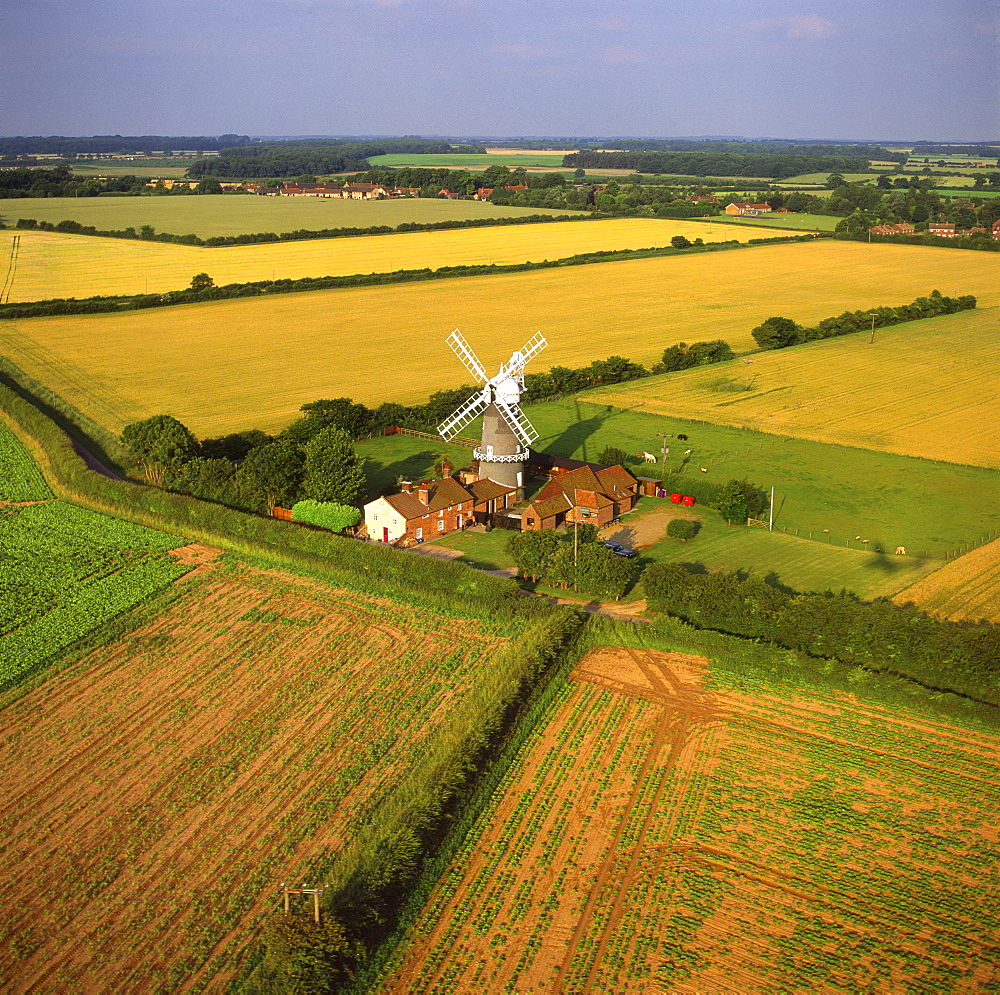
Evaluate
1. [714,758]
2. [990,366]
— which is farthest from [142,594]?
[990,366]

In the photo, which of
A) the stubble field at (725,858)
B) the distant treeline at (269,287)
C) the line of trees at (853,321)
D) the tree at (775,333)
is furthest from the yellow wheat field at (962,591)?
the distant treeline at (269,287)

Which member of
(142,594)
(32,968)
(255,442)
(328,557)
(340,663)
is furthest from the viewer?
(255,442)

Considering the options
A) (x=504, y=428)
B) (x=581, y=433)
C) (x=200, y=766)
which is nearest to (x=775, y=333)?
(x=581, y=433)

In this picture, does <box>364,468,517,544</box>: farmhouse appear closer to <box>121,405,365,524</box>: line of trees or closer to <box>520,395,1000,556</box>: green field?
<box>121,405,365,524</box>: line of trees

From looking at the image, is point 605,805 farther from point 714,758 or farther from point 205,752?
point 205,752

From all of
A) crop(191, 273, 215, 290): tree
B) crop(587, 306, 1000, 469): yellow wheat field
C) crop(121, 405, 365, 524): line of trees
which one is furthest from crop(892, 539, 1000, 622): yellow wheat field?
crop(191, 273, 215, 290): tree

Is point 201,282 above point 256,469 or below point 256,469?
above

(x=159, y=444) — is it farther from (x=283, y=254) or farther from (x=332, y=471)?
(x=283, y=254)
